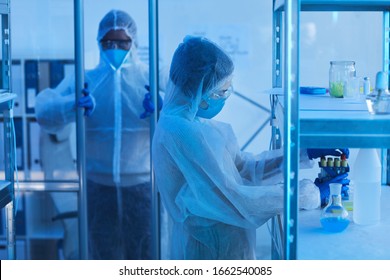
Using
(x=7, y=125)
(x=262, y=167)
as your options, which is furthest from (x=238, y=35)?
(x=7, y=125)

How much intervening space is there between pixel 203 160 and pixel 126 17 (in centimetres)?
150

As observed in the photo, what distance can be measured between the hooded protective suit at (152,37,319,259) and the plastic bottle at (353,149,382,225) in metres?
0.12

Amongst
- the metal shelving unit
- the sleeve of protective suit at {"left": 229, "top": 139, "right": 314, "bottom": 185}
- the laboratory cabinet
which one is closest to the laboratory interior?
the sleeve of protective suit at {"left": 229, "top": 139, "right": 314, "bottom": 185}

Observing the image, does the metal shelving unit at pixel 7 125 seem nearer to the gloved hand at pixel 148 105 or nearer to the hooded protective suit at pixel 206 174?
the hooded protective suit at pixel 206 174

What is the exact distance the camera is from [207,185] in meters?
1.92

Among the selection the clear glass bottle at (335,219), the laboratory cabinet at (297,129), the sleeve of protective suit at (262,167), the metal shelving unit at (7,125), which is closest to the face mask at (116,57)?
the metal shelving unit at (7,125)

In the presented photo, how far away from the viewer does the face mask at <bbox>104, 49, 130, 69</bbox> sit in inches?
127

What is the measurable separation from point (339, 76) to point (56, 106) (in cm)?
159

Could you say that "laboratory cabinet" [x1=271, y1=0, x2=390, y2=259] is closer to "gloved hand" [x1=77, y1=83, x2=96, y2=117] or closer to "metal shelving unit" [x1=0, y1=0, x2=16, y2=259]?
"metal shelving unit" [x1=0, y1=0, x2=16, y2=259]

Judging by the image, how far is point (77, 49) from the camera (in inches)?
119
